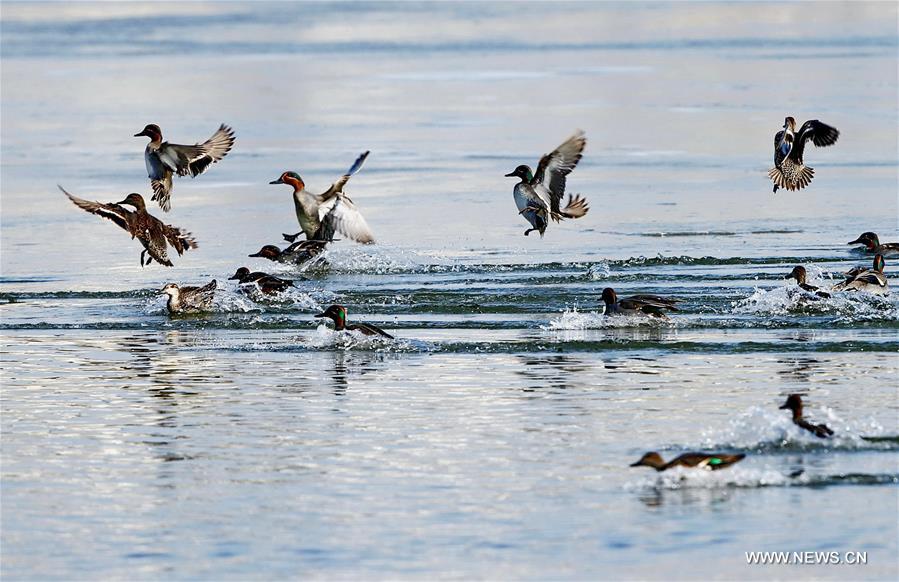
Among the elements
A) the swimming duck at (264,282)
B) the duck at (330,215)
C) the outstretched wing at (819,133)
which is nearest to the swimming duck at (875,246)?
the outstretched wing at (819,133)

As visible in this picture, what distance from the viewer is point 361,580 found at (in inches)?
302

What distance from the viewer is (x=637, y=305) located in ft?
45.6

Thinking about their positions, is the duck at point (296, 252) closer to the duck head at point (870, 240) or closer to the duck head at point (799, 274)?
the duck head at point (799, 274)

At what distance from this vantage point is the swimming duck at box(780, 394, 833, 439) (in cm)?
969

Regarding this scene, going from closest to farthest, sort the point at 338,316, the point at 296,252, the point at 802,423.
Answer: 1. the point at 802,423
2. the point at 338,316
3. the point at 296,252

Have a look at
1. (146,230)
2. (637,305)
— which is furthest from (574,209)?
(146,230)

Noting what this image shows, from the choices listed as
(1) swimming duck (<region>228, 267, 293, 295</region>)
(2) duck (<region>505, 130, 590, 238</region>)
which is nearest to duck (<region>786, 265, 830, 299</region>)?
(2) duck (<region>505, 130, 590, 238</region>)

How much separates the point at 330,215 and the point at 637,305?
202 inches

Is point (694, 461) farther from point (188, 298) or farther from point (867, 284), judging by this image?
point (188, 298)

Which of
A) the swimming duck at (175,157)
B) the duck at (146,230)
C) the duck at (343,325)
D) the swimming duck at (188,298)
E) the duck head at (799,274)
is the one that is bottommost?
the duck at (343,325)

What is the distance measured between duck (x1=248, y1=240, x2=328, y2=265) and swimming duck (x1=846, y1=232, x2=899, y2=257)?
5361mm

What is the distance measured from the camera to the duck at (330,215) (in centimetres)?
1806

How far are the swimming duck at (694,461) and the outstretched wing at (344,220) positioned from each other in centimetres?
935

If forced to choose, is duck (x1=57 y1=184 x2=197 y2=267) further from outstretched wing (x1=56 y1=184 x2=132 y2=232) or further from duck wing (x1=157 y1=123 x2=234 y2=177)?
duck wing (x1=157 y1=123 x2=234 y2=177)
